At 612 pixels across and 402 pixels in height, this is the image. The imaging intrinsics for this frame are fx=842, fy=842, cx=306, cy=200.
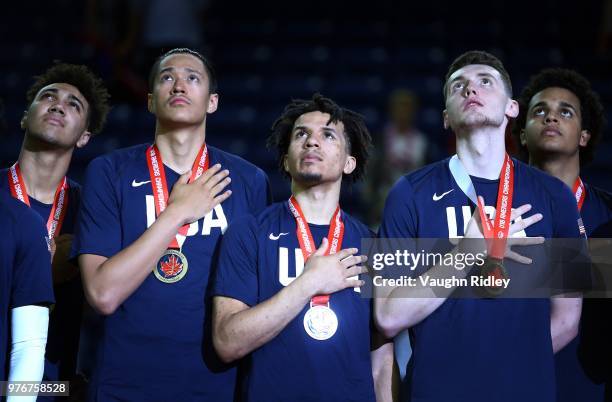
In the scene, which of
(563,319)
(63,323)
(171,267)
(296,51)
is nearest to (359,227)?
(171,267)

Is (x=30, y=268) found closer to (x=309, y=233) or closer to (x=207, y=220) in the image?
(x=207, y=220)

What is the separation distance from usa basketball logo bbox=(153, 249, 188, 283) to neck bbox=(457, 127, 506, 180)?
51.8 inches

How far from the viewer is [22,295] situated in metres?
3.08

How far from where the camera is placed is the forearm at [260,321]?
3311mm

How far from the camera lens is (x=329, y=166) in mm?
3746

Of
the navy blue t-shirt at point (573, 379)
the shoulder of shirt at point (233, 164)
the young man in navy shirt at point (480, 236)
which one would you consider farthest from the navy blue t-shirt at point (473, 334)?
the shoulder of shirt at point (233, 164)

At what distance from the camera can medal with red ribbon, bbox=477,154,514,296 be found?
342 centimetres

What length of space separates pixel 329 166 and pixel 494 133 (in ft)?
2.45

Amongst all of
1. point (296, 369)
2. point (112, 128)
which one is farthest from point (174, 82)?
point (112, 128)

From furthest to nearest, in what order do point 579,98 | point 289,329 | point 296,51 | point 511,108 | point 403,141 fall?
point 296,51 → point 403,141 → point 579,98 → point 511,108 → point 289,329

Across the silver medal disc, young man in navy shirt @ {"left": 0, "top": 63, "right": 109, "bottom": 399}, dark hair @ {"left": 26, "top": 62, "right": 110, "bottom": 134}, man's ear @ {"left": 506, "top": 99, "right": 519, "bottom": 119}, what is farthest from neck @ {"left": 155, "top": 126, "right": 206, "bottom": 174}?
man's ear @ {"left": 506, "top": 99, "right": 519, "bottom": 119}

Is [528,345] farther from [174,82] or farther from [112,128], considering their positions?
[112,128]

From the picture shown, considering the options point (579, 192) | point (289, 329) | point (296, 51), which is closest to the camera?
point (289, 329)

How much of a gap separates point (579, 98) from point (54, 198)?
274cm
